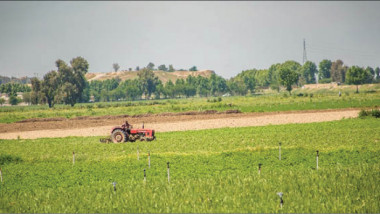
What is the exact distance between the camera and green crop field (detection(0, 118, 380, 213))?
15.9 m

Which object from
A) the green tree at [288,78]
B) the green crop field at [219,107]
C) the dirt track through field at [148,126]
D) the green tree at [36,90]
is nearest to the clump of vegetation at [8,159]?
the dirt track through field at [148,126]

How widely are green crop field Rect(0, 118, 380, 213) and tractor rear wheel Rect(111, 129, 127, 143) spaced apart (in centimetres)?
172

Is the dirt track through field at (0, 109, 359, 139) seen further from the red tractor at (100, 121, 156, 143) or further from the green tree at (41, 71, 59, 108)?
the green tree at (41, 71, 59, 108)

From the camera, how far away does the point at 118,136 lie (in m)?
36.7

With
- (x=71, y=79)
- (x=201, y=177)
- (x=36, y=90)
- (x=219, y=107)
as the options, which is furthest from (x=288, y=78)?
(x=201, y=177)

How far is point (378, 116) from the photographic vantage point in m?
52.0

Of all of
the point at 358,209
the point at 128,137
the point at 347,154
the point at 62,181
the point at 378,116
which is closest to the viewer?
the point at 358,209

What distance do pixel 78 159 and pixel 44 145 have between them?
11.2 meters

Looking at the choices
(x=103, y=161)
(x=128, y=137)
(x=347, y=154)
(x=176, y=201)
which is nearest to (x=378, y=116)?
(x=347, y=154)

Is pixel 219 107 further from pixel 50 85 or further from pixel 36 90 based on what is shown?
pixel 36 90

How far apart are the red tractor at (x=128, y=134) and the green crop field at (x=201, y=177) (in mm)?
1758

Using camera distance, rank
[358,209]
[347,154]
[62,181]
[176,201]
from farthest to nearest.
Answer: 1. [347,154]
2. [62,181]
3. [176,201]
4. [358,209]

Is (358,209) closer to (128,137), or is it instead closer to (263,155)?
(263,155)

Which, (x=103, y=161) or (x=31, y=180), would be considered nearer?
(x=31, y=180)
